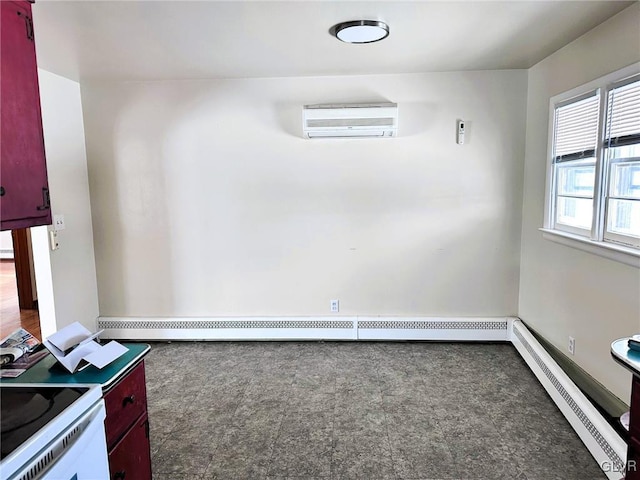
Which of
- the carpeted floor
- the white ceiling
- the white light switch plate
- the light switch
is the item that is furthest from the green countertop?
the white light switch plate

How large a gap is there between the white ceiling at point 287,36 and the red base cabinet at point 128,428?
1882 mm

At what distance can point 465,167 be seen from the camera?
364cm

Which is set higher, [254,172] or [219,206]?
[254,172]

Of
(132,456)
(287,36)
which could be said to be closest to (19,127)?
(132,456)

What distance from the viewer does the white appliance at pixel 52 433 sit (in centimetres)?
103

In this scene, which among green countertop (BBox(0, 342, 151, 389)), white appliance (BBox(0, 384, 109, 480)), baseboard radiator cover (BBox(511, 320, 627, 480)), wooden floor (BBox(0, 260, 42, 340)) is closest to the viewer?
white appliance (BBox(0, 384, 109, 480))

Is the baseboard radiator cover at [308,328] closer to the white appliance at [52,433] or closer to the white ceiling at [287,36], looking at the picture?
the white ceiling at [287,36]

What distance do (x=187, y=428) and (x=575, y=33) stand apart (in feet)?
11.7

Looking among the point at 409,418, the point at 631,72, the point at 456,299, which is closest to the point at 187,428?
the point at 409,418

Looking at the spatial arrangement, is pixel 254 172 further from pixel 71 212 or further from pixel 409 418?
pixel 409 418

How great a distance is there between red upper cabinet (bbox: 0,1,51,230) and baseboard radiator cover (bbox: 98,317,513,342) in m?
2.56

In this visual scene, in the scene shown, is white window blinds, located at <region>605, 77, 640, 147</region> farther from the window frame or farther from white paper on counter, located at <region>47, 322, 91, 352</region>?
white paper on counter, located at <region>47, 322, 91, 352</region>

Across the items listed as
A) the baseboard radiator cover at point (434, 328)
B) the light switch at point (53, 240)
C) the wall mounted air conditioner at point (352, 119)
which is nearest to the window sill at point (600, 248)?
the baseboard radiator cover at point (434, 328)

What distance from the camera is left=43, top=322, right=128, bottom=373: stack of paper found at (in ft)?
4.99
